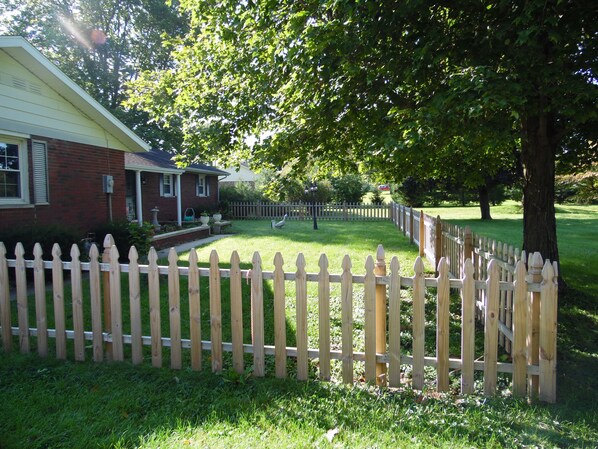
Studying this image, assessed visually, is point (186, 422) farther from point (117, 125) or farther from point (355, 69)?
point (117, 125)

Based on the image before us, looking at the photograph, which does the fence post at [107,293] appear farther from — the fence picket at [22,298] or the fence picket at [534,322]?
the fence picket at [534,322]

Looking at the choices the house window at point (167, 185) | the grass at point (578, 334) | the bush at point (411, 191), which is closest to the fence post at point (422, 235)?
the grass at point (578, 334)

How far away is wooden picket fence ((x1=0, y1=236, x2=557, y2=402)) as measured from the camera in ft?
11.0

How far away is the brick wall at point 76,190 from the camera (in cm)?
898

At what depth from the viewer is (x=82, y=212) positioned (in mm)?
10297

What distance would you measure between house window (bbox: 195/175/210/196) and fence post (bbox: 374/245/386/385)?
71.1 ft

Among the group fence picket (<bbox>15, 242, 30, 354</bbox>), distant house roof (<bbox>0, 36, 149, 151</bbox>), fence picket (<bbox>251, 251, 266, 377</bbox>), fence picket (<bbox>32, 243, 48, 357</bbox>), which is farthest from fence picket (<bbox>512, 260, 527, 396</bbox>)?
distant house roof (<bbox>0, 36, 149, 151</bbox>)

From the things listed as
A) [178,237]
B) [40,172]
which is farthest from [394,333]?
[178,237]

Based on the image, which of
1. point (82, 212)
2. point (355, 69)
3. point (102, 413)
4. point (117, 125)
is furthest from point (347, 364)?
point (117, 125)

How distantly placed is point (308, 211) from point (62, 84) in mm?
18197

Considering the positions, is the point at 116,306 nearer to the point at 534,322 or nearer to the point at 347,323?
the point at 347,323

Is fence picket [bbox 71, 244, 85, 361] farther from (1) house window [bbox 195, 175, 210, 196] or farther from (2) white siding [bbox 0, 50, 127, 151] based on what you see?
(1) house window [bbox 195, 175, 210, 196]

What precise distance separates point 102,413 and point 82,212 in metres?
8.33

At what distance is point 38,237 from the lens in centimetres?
770
